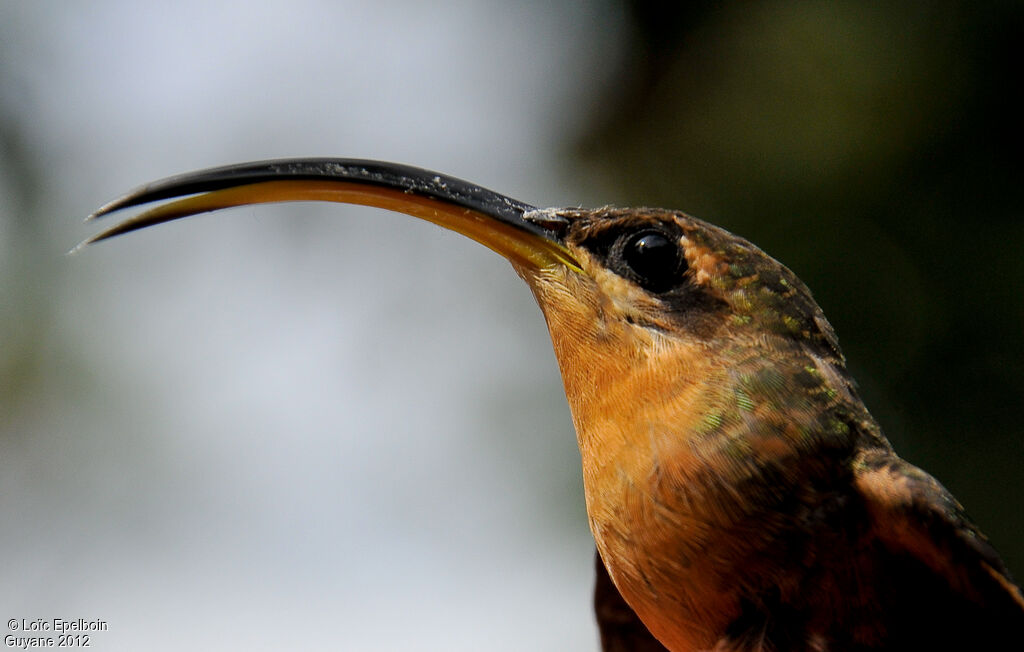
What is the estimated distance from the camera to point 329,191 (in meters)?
2.78

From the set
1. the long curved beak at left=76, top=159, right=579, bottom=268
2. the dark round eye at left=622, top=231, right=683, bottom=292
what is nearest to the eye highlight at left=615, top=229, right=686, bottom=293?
the dark round eye at left=622, top=231, right=683, bottom=292

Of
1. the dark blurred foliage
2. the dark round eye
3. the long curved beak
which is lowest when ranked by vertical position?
the dark round eye

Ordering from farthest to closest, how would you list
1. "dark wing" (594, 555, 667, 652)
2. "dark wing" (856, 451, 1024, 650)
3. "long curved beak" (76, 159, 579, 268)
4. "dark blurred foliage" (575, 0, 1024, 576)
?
1. "dark blurred foliage" (575, 0, 1024, 576)
2. "dark wing" (594, 555, 667, 652)
3. "long curved beak" (76, 159, 579, 268)
4. "dark wing" (856, 451, 1024, 650)

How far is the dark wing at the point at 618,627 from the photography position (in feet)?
11.1

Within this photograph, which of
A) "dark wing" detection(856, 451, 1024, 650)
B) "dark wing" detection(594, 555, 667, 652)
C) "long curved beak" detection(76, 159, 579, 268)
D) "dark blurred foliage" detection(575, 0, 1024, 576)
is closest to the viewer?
"dark wing" detection(856, 451, 1024, 650)

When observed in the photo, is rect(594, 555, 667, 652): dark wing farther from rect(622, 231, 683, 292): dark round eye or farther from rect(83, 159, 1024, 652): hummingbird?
rect(622, 231, 683, 292): dark round eye

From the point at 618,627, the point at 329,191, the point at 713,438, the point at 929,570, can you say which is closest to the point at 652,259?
the point at 713,438

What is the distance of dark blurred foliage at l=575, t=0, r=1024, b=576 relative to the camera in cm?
875

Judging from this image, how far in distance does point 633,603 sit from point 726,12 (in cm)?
1002

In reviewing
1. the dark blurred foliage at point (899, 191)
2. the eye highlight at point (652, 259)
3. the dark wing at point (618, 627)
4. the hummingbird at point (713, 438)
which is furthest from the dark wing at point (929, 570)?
the dark blurred foliage at point (899, 191)

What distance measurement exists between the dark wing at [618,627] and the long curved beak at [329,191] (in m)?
1.33

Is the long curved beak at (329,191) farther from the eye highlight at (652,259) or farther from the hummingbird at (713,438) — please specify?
the eye highlight at (652,259)

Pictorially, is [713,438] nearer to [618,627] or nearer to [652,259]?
[652,259]

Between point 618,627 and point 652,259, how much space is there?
146 cm
